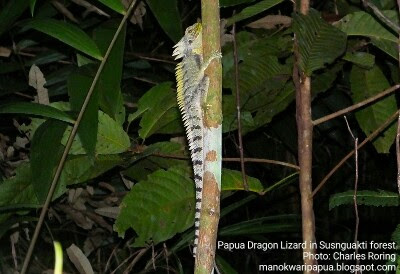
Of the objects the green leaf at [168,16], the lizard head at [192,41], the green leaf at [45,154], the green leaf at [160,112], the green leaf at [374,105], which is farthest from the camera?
the green leaf at [374,105]

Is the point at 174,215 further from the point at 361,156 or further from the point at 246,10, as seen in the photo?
the point at 361,156

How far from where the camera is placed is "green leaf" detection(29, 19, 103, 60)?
1912mm

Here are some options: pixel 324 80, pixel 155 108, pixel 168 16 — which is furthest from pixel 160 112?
pixel 324 80

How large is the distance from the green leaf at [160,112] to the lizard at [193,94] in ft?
1.25

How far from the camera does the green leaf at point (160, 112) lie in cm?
231

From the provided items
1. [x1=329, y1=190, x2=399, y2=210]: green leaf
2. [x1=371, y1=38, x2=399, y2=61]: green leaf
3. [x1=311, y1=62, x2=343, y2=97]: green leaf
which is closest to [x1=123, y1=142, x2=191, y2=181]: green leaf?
[x1=311, y1=62, x2=343, y2=97]: green leaf

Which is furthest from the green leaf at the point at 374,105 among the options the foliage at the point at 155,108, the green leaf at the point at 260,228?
the green leaf at the point at 260,228

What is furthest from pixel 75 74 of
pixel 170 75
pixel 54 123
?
pixel 170 75

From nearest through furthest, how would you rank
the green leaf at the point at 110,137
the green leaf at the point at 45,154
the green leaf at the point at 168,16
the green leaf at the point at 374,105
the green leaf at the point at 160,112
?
the green leaf at the point at 45,154 < the green leaf at the point at 168,16 < the green leaf at the point at 110,137 < the green leaf at the point at 160,112 < the green leaf at the point at 374,105

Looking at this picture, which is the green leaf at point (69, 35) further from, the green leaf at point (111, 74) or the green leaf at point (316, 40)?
the green leaf at point (316, 40)

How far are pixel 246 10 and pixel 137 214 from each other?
802 mm

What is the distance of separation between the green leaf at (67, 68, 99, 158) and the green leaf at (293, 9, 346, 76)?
2.21 feet

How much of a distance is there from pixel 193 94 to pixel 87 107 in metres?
0.37

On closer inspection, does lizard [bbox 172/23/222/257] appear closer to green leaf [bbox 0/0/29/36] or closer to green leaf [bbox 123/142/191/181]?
green leaf [bbox 123/142/191/181]
